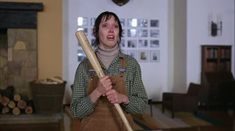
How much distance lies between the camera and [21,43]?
193 inches

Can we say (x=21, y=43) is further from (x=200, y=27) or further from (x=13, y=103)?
(x=200, y=27)

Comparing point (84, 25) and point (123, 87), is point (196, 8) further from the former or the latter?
point (123, 87)

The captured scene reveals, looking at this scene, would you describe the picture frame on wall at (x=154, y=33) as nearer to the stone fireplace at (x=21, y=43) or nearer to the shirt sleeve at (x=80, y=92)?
the stone fireplace at (x=21, y=43)

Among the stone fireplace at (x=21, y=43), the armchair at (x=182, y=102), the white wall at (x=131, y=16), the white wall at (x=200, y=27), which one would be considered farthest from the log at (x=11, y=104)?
the white wall at (x=200, y=27)

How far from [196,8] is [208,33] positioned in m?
0.52

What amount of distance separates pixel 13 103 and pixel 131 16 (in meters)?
2.85

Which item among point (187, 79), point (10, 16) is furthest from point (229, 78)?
point (10, 16)

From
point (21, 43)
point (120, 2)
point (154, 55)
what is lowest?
point (154, 55)

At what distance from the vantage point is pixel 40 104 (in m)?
4.67

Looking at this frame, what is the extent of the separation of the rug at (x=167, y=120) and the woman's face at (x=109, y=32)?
326cm

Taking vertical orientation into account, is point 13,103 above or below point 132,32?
below

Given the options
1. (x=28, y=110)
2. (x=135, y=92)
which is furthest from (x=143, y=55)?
(x=135, y=92)

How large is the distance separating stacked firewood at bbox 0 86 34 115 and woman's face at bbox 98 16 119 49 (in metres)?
3.73

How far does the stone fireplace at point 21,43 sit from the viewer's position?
486cm
